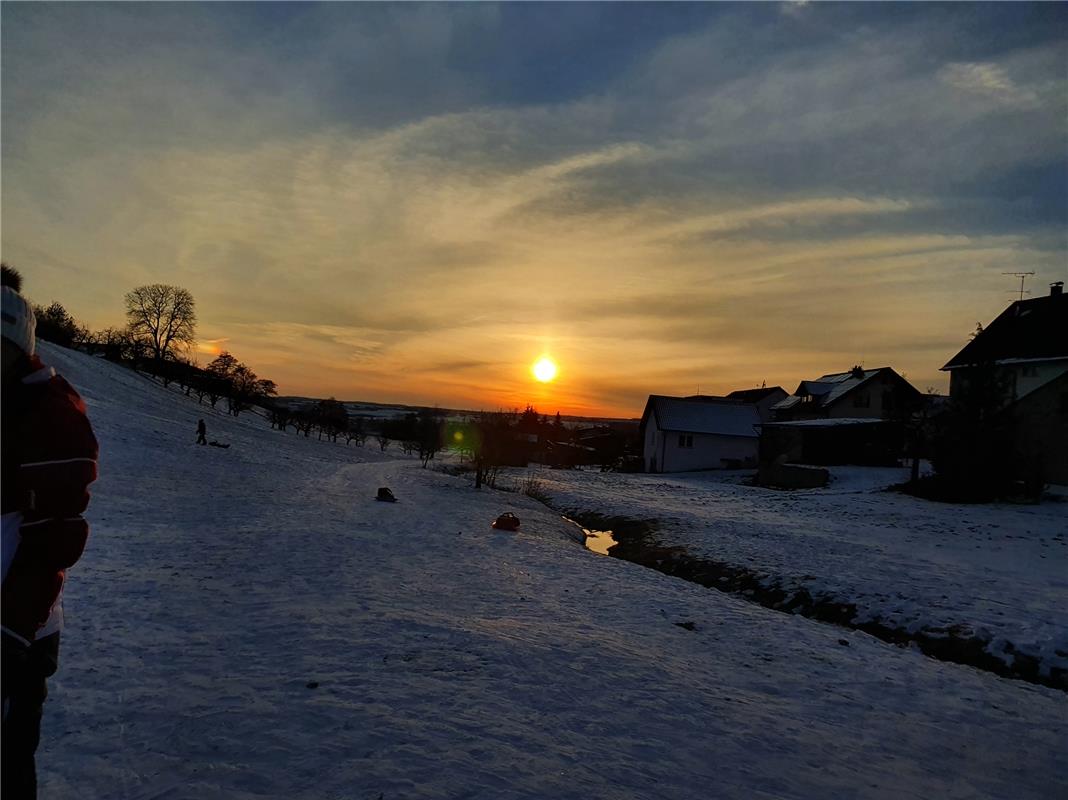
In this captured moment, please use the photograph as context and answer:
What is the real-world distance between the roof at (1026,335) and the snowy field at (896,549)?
424 inches

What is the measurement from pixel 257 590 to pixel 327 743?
5.79 m

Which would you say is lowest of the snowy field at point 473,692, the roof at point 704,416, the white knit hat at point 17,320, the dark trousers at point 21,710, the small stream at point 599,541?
the small stream at point 599,541

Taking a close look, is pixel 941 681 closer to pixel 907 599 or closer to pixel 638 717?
pixel 907 599

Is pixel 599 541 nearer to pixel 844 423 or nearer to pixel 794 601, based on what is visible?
pixel 794 601

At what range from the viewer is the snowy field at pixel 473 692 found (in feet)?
16.7

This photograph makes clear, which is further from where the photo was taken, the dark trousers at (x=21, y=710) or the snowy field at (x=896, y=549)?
the snowy field at (x=896, y=549)

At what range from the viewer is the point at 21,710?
300 centimetres

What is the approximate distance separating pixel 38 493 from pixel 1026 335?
48.2 meters

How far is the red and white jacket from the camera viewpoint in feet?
9.38

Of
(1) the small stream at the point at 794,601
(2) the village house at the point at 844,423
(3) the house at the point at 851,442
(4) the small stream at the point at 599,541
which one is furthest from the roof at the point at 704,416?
(1) the small stream at the point at 794,601

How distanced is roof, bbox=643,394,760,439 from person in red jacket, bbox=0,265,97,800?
5520 centimetres

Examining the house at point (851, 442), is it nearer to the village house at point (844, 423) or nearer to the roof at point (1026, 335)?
the village house at point (844, 423)

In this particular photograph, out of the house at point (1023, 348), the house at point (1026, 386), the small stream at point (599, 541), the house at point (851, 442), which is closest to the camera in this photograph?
the small stream at point (599, 541)

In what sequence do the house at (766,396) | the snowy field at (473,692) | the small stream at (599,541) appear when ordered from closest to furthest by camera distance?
the snowy field at (473,692) → the small stream at (599,541) → the house at (766,396)
